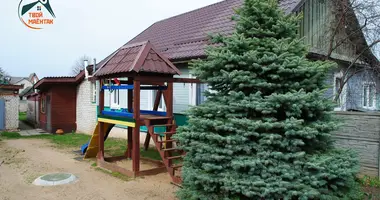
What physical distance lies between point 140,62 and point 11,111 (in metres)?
11.8

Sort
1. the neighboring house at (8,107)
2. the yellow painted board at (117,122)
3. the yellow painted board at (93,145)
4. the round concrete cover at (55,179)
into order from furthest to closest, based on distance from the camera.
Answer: the neighboring house at (8,107)
the yellow painted board at (93,145)
the yellow painted board at (117,122)
the round concrete cover at (55,179)

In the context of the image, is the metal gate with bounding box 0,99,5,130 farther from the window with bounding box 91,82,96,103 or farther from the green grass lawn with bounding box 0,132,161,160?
the window with bounding box 91,82,96,103

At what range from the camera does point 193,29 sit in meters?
11.6

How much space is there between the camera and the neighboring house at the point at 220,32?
8844 mm

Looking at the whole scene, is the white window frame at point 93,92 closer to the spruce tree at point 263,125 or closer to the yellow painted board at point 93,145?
the yellow painted board at point 93,145

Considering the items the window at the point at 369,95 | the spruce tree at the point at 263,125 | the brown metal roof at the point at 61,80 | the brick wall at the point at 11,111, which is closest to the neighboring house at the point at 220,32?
the window at the point at 369,95

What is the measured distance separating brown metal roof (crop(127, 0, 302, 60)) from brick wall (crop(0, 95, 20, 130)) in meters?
7.16

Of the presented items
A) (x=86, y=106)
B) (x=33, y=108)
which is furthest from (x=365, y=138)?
(x=33, y=108)

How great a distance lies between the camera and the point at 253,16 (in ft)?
13.9

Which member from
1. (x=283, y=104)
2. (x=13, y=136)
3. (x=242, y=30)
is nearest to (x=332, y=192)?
(x=283, y=104)

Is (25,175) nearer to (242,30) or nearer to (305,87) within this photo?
(242,30)

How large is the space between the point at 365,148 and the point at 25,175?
7.34 m

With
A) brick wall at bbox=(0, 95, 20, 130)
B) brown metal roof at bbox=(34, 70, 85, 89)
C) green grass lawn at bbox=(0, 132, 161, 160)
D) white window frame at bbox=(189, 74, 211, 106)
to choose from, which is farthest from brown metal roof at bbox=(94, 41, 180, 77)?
brick wall at bbox=(0, 95, 20, 130)

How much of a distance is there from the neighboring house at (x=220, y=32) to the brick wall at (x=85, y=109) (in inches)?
65.4
